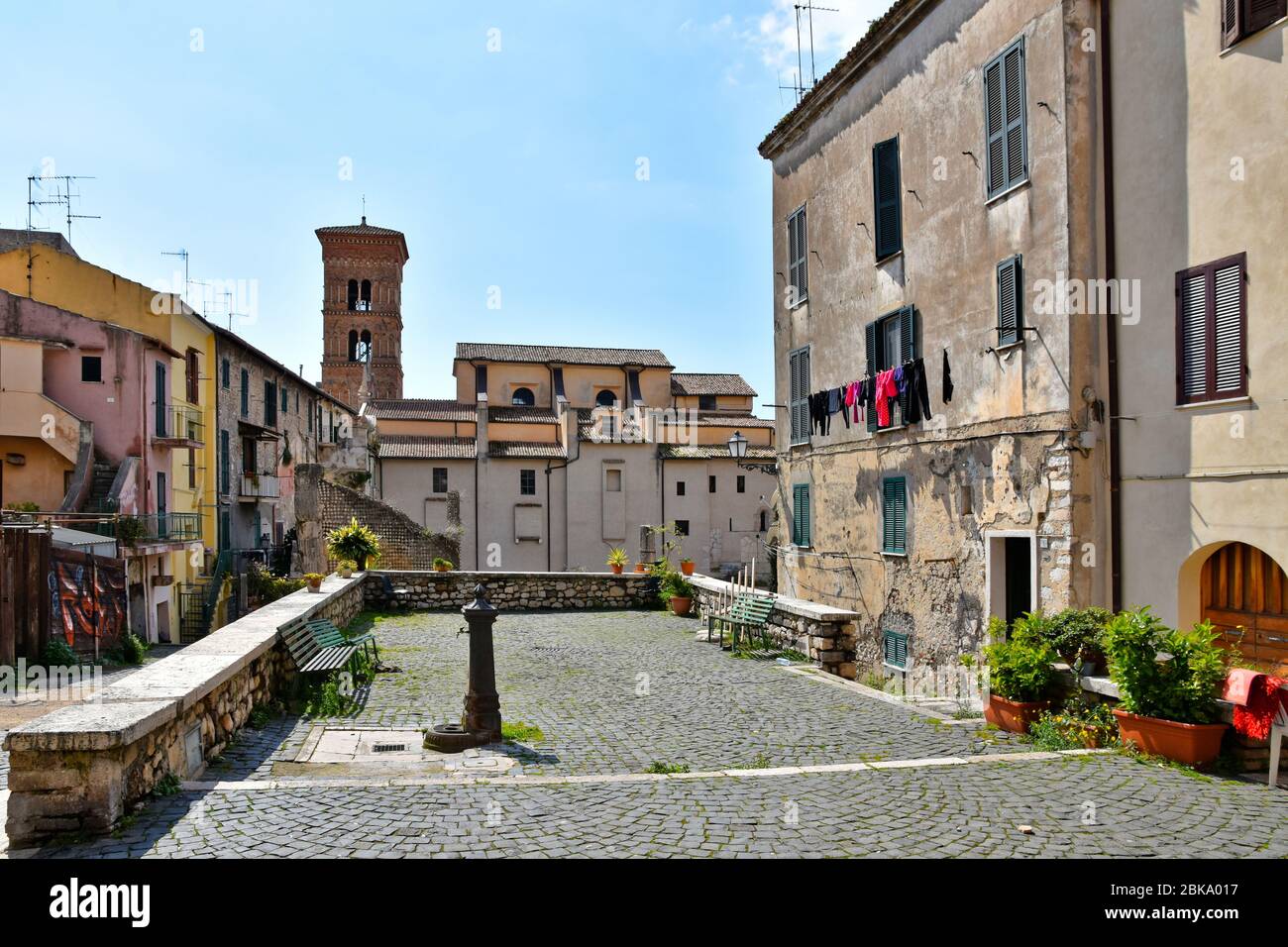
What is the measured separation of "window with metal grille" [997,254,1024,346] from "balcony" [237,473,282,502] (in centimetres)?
2977

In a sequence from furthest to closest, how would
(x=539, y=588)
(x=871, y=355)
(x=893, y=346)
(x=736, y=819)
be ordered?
(x=539, y=588) < (x=871, y=355) < (x=893, y=346) < (x=736, y=819)

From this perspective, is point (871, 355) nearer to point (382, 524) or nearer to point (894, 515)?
point (894, 515)

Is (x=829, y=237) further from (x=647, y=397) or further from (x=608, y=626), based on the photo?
(x=647, y=397)

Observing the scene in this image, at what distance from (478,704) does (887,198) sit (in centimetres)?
1103

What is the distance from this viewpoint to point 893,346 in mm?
15016

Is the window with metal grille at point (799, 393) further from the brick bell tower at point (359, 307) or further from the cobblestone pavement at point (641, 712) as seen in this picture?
the brick bell tower at point (359, 307)

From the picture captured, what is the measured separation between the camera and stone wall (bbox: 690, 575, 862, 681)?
1261 cm

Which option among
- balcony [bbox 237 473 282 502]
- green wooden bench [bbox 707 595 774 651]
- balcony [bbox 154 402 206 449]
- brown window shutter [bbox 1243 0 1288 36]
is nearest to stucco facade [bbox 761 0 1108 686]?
brown window shutter [bbox 1243 0 1288 36]

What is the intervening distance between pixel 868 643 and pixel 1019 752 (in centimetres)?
826

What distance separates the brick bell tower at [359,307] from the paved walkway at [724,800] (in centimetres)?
5661

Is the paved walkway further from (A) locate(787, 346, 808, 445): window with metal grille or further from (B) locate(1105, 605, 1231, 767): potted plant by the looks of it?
(A) locate(787, 346, 808, 445): window with metal grille

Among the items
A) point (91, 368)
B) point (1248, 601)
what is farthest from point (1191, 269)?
point (91, 368)

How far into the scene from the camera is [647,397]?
49.7 metres
